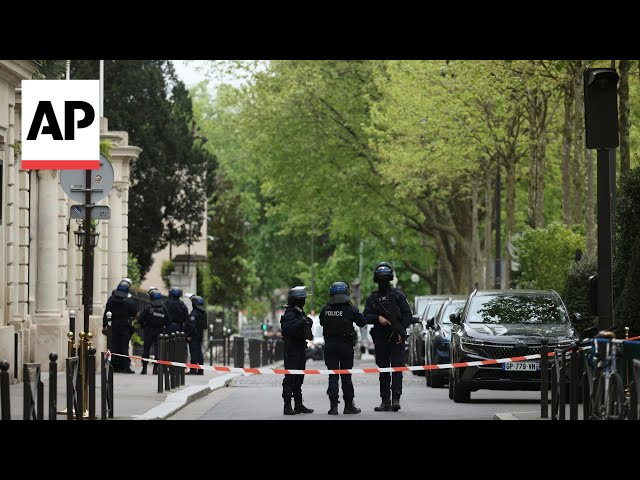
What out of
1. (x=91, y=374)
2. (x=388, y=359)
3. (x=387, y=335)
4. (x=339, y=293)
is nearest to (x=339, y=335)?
(x=339, y=293)

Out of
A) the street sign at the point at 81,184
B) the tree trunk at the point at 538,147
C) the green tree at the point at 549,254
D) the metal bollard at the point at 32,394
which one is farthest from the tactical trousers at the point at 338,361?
the tree trunk at the point at 538,147

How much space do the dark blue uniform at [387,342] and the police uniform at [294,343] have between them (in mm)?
947

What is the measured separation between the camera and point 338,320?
21.8 meters

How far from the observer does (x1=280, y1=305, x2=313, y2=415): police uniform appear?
21.9m

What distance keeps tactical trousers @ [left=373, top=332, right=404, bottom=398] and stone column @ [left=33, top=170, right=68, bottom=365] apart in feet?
45.6

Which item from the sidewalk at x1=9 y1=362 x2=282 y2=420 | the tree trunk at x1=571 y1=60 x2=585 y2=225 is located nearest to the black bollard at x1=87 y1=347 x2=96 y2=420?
the sidewalk at x1=9 y1=362 x2=282 y2=420

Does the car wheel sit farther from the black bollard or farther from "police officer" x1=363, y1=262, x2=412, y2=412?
the black bollard

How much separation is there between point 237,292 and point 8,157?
5482 centimetres

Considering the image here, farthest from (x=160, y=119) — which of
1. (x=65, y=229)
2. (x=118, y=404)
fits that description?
(x=118, y=404)

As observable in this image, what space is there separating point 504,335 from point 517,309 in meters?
1.27

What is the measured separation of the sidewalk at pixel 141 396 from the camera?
20.9m

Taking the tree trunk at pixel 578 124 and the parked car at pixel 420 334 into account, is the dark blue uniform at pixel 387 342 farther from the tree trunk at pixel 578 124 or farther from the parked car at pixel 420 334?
the tree trunk at pixel 578 124
